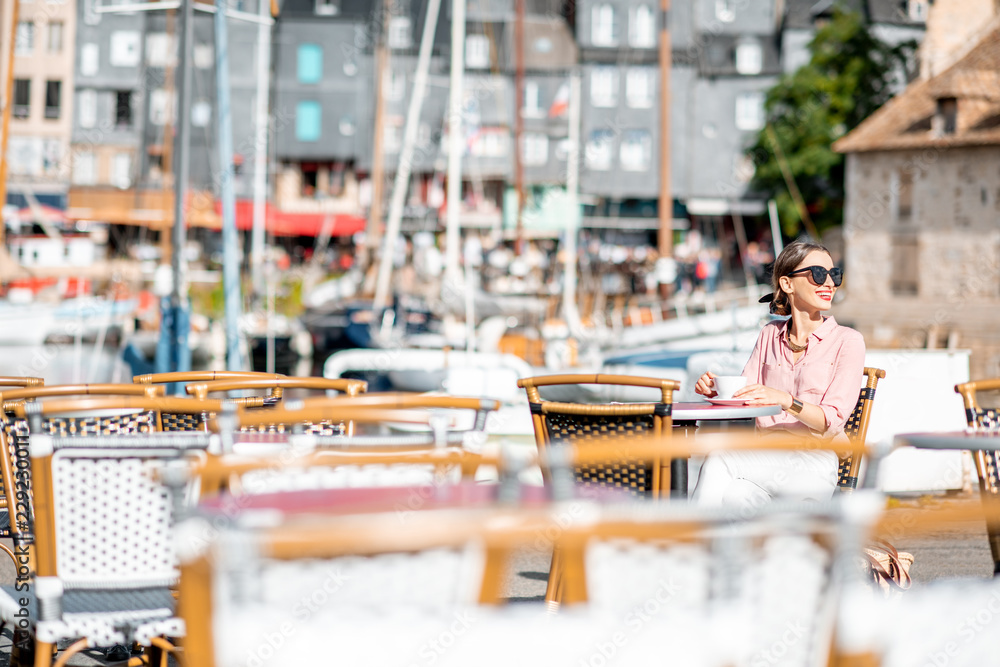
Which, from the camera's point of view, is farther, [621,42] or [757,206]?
[621,42]

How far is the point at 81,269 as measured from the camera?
41250 mm

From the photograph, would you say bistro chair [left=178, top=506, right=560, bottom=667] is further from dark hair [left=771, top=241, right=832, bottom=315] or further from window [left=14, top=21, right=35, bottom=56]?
window [left=14, top=21, right=35, bottom=56]

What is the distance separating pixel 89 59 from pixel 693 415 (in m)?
56.1

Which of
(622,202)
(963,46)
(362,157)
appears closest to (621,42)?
(622,202)

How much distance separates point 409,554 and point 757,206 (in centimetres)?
4966

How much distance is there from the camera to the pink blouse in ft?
14.2

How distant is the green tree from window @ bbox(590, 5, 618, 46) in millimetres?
11030

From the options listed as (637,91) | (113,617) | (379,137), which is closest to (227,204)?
(113,617)

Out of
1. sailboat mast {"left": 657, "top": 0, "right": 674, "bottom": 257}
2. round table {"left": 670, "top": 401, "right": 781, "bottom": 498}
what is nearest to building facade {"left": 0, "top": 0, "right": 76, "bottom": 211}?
sailboat mast {"left": 657, "top": 0, "right": 674, "bottom": 257}

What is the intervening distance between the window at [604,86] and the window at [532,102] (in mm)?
2520

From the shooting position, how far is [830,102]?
44906mm

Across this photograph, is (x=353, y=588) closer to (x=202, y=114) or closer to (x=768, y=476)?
(x=768, y=476)

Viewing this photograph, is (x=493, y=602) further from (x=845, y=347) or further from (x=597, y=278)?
(x=597, y=278)

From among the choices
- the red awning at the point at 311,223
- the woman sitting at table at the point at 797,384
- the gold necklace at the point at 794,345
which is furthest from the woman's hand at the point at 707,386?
the red awning at the point at 311,223
